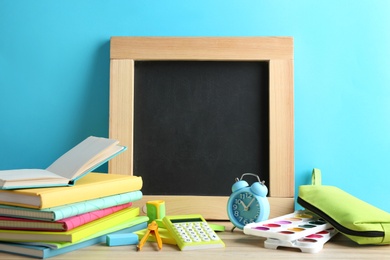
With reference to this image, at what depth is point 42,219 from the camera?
789 millimetres

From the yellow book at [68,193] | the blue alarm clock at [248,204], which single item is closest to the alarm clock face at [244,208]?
the blue alarm clock at [248,204]

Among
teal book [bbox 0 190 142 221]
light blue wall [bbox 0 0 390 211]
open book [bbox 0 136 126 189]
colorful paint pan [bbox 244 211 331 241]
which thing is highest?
light blue wall [bbox 0 0 390 211]

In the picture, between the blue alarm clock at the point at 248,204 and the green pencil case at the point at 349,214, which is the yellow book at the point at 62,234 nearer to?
the blue alarm clock at the point at 248,204

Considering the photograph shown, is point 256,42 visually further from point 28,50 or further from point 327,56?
point 28,50

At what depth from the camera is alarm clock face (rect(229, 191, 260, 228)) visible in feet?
3.14

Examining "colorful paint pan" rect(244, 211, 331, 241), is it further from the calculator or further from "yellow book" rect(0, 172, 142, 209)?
"yellow book" rect(0, 172, 142, 209)

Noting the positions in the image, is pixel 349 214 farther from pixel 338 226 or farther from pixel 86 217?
pixel 86 217

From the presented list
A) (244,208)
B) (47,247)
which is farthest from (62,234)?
(244,208)

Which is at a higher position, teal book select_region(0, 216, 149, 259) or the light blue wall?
the light blue wall

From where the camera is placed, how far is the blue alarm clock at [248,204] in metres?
0.95

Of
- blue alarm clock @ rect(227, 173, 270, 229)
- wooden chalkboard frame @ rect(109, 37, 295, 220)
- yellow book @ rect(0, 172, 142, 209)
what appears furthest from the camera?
wooden chalkboard frame @ rect(109, 37, 295, 220)

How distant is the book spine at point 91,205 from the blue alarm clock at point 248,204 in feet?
0.63

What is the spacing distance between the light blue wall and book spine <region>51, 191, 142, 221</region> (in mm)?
297

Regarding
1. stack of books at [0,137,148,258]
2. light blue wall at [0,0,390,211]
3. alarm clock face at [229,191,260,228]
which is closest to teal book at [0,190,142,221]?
stack of books at [0,137,148,258]
